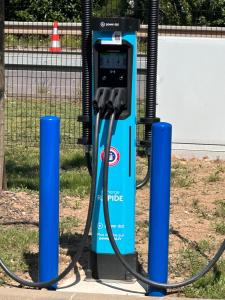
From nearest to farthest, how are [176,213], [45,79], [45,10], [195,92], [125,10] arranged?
[176,213] → [195,92] → [45,79] → [125,10] → [45,10]

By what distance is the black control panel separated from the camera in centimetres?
486

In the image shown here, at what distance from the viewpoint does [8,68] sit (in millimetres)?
12688

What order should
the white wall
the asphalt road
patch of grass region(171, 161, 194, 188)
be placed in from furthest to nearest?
1. the asphalt road
2. the white wall
3. patch of grass region(171, 161, 194, 188)

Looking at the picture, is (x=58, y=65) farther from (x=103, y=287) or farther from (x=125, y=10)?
(x=103, y=287)

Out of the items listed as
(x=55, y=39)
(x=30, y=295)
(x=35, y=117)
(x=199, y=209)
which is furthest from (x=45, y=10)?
(x=30, y=295)

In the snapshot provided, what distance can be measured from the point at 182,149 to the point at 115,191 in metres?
4.52

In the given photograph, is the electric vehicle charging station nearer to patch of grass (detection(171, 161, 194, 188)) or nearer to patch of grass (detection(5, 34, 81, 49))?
patch of grass (detection(171, 161, 194, 188))

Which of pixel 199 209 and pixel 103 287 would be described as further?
pixel 199 209

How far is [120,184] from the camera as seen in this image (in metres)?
4.94

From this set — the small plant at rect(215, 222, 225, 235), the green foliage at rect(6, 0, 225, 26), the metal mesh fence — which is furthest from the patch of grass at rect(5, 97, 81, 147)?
the small plant at rect(215, 222, 225, 235)

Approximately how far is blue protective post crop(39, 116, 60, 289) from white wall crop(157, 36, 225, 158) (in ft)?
15.4

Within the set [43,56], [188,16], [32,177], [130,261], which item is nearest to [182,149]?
[32,177]

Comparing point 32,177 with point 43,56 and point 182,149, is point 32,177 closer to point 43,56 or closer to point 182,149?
point 182,149

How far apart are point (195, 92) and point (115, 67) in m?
4.47
